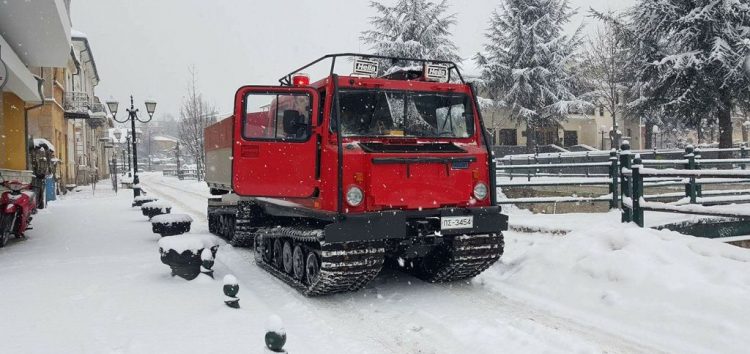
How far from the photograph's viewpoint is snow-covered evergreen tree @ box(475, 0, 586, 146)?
30328 millimetres

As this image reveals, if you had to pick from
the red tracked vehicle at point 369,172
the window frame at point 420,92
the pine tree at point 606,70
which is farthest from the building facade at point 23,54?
the pine tree at point 606,70

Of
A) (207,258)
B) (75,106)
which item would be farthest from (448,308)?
(75,106)

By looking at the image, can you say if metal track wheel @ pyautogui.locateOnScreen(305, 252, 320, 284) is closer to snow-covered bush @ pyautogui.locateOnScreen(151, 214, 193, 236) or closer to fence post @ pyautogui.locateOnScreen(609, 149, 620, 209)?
snow-covered bush @ pyautogui.locateOnScreen(151, 214, 193, 236)

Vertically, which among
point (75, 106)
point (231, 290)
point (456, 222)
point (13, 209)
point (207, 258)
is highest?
point (75, 106)

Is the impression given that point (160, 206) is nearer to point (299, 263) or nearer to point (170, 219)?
point (170, 219)

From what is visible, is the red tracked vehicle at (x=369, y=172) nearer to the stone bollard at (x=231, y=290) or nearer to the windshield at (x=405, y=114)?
the windshield at (x=405, y=114)

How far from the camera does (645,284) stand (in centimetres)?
577


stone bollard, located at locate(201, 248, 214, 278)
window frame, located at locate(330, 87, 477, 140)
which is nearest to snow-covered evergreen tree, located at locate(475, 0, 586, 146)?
window frame, located at locate(330, 87, 477, 140)

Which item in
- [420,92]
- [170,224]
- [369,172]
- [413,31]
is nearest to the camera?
[369,172]

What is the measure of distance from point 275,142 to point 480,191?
106 inches

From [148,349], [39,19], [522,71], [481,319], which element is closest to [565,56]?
[522,71]

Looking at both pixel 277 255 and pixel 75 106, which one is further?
pixel 75 106

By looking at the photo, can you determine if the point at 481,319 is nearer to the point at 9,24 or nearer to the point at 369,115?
the point at 369,115

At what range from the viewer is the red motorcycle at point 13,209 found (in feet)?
35.5
